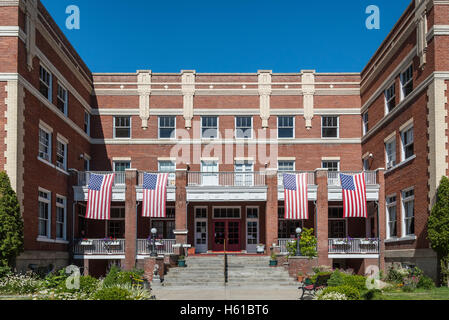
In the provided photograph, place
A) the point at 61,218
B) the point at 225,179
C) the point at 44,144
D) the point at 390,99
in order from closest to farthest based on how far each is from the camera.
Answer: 1. the point at 44,144
2. the point at 61,218
3. the point at 390,99
4. the point at 225,179

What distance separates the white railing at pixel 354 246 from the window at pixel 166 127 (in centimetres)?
1345

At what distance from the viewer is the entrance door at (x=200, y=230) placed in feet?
115

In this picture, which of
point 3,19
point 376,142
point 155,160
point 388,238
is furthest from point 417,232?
point 3,19

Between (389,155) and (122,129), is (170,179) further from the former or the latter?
(389,155)

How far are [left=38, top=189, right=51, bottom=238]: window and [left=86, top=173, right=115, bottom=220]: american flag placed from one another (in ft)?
9.87

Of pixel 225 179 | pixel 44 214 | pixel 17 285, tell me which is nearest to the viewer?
pixel 17 285

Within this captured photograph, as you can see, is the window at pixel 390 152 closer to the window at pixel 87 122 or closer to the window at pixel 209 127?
the window at pixel 209 127

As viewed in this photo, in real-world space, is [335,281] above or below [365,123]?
below

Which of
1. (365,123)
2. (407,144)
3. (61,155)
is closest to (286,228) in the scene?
(365,123)

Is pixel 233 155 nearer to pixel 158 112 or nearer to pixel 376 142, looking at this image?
pixel 158 112

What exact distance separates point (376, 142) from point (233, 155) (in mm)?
9535

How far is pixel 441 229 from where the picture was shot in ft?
70.4

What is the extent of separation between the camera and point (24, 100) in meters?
23.4

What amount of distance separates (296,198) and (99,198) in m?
11.3
